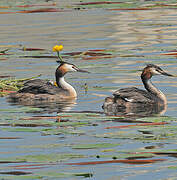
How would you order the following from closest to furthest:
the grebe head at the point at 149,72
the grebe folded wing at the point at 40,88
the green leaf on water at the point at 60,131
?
the green leaf on water at the point at 60,131 < the grebe head at the point at 149,72 < the grebe folded wing at the point at 40,88

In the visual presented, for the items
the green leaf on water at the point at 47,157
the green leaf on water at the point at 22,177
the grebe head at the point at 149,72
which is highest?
the grebe head at the point at 149,72

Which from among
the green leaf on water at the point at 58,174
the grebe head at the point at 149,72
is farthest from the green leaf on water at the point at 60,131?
the grebe head at the point at 149,72

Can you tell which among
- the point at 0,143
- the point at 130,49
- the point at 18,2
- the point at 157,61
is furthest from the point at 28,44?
the point at 0,143

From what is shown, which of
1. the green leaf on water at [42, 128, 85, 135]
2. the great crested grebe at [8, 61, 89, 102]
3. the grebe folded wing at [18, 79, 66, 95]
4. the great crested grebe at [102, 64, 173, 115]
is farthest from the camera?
the grebe folded wing at [18, 79, 66, 95]

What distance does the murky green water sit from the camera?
803cm

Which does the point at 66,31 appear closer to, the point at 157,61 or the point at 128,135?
the point at 157,61

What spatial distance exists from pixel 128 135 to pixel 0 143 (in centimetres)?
151

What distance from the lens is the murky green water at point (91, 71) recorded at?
8.03 m

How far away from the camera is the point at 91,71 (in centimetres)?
1585

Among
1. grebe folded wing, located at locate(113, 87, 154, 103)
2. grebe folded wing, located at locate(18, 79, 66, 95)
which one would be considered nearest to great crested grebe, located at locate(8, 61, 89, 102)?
grebe folded wing, located at locate(18, 79, 66, 95)

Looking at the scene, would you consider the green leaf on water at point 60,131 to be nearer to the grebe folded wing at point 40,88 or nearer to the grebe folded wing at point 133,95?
the grebe folded wing at point 133,95

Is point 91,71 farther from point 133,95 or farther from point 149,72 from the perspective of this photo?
point 133,95

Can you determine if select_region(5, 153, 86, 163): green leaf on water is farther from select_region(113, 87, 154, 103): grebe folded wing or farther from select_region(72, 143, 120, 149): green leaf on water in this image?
select_region(113, 87, 154, 103): grebe folded wing

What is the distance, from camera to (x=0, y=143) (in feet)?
30.6
